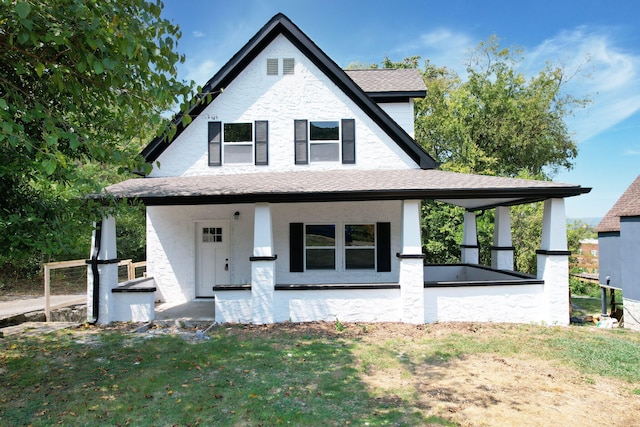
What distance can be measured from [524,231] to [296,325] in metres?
15.1

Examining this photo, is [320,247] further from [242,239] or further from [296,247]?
[242,239]

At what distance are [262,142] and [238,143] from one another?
726mm

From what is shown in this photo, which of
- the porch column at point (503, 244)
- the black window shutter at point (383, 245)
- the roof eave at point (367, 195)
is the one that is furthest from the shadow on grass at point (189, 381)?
the porch column at point (503, 244)

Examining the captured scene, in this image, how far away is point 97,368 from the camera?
226 inches

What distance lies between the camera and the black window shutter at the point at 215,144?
10688 mm

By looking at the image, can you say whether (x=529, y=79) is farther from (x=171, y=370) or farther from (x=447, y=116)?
(x=171, y=370)

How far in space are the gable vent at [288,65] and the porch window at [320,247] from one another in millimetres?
4598

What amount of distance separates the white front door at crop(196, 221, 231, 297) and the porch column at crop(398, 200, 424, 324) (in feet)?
17.4

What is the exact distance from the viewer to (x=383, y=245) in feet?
35.3

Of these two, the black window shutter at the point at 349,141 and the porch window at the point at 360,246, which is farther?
the porch window at the point at 360,246

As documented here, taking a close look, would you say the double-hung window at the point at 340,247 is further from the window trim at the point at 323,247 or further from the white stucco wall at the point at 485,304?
the white stucco wall at the point at 485,304

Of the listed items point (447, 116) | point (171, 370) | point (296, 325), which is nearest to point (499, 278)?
point (296, 325)

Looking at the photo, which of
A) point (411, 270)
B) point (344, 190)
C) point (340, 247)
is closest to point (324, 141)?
point (344, 190)

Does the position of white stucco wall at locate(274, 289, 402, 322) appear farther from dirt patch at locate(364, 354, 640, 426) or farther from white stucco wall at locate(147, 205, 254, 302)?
white stucco wall at locate(147, 205, 254, 302)
